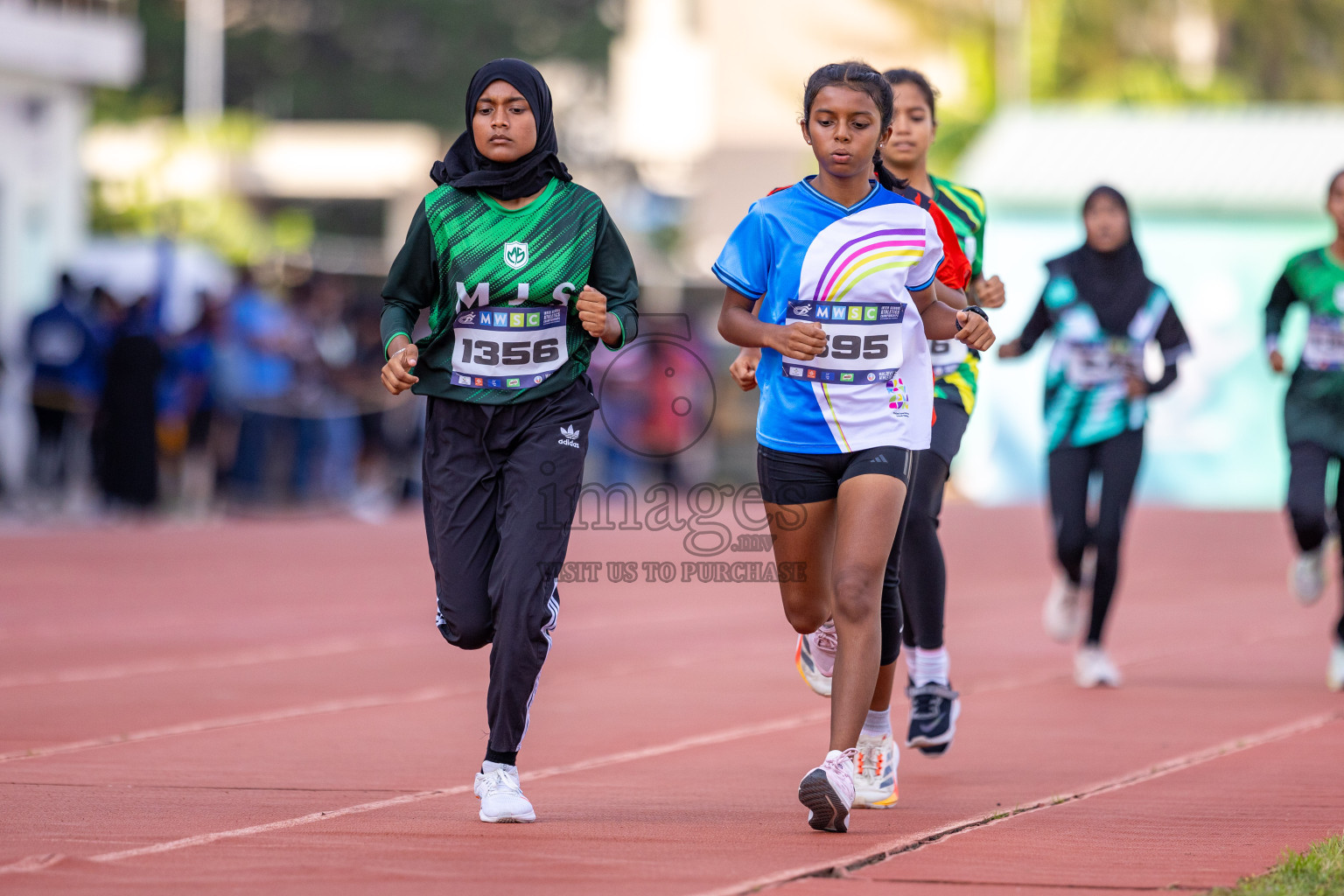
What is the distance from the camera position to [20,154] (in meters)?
25.3

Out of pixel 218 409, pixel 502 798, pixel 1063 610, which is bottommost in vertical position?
pixel 502 798

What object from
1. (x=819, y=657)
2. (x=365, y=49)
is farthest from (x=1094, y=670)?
(x=365, y=49)

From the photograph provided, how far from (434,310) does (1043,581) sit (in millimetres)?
10920

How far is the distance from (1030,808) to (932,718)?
889 mm

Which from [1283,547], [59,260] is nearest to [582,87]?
[59,260]

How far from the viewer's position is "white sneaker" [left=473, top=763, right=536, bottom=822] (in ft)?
19.8

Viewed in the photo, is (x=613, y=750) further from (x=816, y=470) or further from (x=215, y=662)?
(x=215, y=662)

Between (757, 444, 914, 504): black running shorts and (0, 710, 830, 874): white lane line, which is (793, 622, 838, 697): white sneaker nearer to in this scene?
(757, 444, 914, 504): black running shorts

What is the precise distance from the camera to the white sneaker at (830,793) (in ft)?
19.1

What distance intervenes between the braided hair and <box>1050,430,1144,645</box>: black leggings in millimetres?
3859

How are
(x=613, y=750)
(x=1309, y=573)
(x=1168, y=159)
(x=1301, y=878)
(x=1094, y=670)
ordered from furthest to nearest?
(x=1168, y=159), (x=1309, y=573), (x=1094, y=670), (x=613, y=750), (x=1301, y=878)

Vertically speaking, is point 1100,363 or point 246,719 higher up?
point 1100,363

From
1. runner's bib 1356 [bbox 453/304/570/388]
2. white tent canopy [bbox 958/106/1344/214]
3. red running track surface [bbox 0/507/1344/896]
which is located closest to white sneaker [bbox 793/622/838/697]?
red running track surface [bbox 0/507/1344/896]

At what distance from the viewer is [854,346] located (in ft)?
20.1
